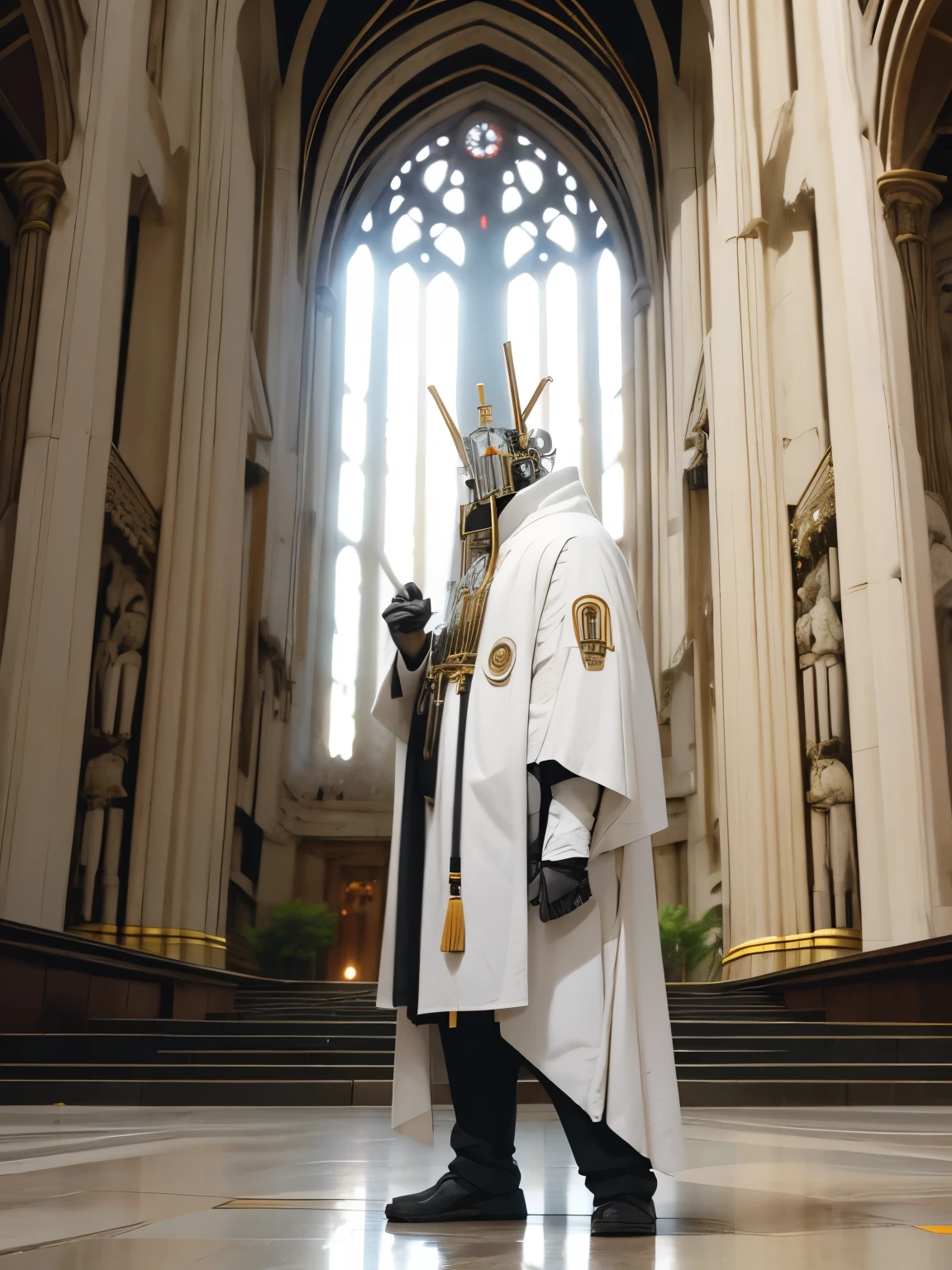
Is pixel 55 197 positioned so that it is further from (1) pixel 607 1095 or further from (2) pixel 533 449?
(1) pixel 607 1095

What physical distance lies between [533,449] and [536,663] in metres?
0.60

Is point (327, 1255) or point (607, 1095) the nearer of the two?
point (327, 1255)

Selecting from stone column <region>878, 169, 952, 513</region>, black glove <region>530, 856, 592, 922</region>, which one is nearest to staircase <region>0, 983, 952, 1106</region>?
black glove <region>530, 856, 592, 922</region>

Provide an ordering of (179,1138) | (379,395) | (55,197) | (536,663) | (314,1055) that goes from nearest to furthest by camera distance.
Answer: (536,663) < (179,1138) < (314,1055) < (55,197) < (379,395)

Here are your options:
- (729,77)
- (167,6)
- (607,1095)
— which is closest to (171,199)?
(167,6)

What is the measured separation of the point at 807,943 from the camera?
31.3 ft

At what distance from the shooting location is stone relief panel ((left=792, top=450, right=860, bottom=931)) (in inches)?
373

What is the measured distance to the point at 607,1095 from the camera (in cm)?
213

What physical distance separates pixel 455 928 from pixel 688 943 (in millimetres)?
11451

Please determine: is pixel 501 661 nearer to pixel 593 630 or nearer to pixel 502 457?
pixel 593 630

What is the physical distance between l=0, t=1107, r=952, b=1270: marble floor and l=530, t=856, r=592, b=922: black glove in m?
0.50

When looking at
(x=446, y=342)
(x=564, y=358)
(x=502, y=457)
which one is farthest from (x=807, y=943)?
(x=446, y=342)

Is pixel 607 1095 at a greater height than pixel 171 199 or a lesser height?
lesser

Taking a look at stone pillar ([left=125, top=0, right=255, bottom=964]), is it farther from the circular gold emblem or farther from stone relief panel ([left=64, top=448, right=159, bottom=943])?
the circular gold emblem
